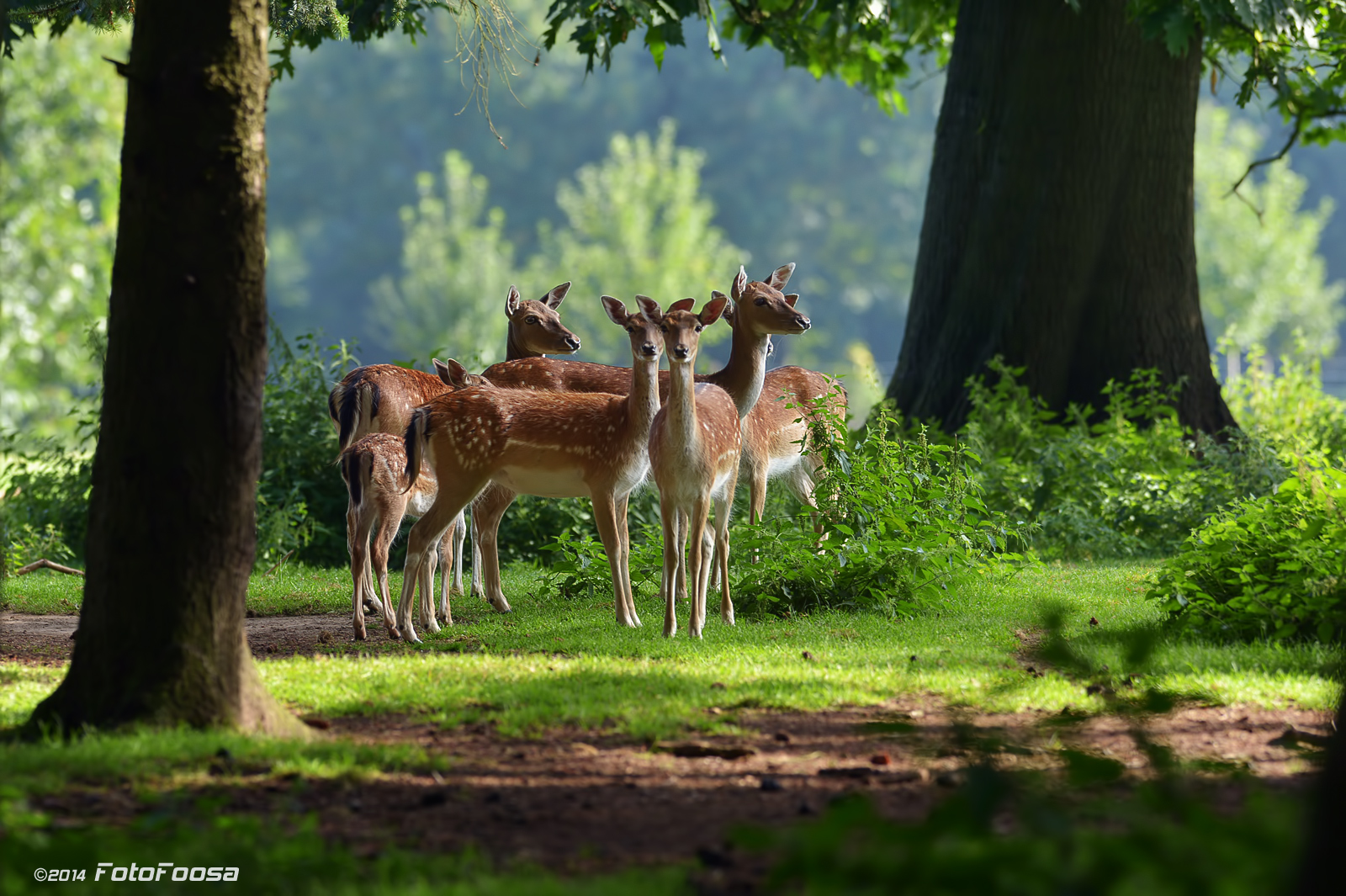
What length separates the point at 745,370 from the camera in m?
8.87

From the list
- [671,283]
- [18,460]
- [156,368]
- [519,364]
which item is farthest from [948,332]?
[671,283]

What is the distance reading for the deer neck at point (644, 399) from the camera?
7.81m

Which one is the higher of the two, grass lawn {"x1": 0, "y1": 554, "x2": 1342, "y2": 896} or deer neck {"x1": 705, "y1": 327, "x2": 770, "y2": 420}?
deer neck {"x1": 705, "y1": 327, "x2": 770, "y2": 420}

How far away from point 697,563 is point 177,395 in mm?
3327

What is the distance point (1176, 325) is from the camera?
13461mm

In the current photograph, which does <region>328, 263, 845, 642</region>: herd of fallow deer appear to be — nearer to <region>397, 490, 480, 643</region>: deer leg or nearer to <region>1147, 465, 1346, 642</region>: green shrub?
<region>397, 490, 480, 643</region>: deer leg

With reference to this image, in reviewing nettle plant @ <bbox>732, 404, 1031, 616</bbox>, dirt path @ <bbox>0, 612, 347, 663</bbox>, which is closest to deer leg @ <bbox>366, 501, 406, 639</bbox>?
dirt path @ <bbox>0, 612, 347, 663</bbox>

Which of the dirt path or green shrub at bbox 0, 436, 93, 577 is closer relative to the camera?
the dirt path

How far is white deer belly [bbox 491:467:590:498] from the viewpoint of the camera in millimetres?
7934

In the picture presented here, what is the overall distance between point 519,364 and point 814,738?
5245 mm

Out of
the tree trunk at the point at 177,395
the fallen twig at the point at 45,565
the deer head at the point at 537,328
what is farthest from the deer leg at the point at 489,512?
the tree trunk at the point at 177,395

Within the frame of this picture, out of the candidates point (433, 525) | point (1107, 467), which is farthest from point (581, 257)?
point (433, 525)

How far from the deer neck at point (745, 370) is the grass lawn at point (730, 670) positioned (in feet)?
4.68

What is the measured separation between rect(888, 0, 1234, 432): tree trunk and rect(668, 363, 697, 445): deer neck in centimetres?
641
